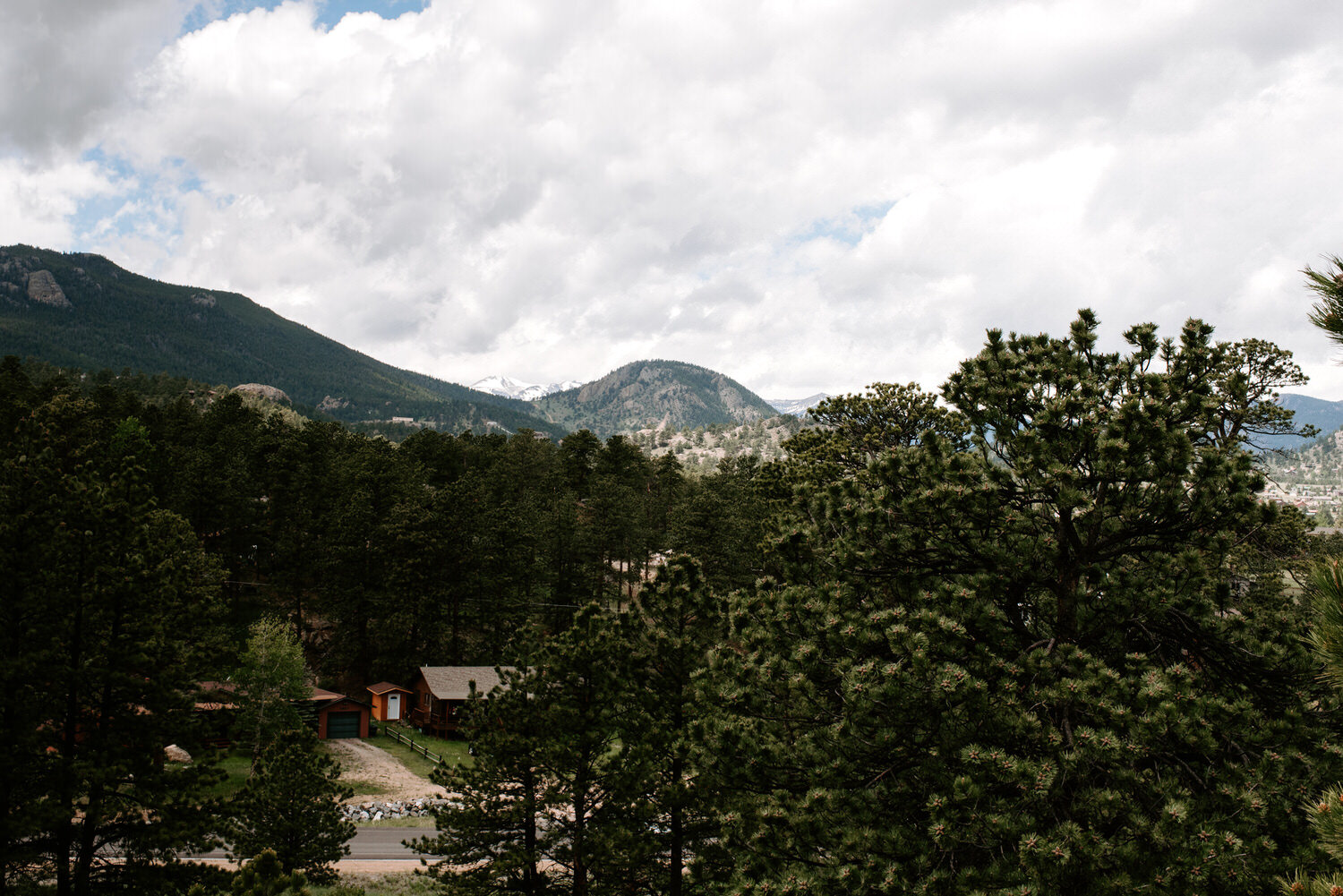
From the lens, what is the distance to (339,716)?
123ft

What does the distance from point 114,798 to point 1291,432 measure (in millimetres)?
27833

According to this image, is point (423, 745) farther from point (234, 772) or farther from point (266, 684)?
point (266, 684)

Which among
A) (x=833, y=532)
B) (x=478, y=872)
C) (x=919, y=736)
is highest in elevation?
(x=833, y=532)

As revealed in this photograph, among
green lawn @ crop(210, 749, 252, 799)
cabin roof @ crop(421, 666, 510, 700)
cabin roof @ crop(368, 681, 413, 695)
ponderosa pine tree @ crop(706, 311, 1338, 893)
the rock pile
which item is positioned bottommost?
the rock pile

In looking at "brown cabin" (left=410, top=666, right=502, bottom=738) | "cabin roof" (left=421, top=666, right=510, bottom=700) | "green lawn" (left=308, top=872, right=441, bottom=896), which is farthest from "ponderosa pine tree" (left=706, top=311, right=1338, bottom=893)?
"brown cabin" (left=410, top=666, right=502, bottom=738)

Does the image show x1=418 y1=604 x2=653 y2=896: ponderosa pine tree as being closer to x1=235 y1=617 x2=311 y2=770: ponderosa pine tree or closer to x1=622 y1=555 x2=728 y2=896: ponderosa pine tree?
x1=622 y1=555 x2=728 y2=896: ponderosa pine tree

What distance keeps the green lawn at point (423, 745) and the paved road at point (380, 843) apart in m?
6.58

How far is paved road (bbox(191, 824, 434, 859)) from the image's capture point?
22.7 m

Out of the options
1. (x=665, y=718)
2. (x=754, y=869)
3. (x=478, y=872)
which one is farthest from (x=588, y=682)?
(x=754, y=869)

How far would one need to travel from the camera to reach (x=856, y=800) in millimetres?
7688

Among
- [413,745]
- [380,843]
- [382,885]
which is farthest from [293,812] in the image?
[413,745]

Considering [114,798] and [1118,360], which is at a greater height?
[1118,360]

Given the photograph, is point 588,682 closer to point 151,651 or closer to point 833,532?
point 833,532

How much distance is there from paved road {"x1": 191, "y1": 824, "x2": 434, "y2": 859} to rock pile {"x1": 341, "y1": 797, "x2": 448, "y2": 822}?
0.90m
